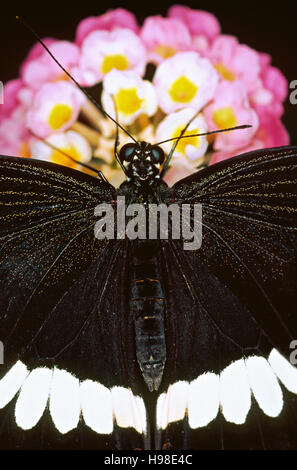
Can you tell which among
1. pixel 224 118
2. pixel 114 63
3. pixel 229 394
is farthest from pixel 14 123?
pixel 229 394

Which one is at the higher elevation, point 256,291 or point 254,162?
point 254,162

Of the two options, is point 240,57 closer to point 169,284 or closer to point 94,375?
point 169,284

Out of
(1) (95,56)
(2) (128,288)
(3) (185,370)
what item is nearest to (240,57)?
(1) (95,56)

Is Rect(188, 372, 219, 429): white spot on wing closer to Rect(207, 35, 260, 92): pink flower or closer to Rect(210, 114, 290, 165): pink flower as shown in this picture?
Rect(210, 114, 290, 165): pink flower

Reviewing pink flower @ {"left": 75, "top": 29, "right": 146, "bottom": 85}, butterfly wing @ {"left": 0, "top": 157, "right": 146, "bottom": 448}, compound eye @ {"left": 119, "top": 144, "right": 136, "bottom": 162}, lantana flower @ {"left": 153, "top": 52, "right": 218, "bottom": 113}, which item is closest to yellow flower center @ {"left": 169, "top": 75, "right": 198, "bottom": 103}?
lantana flower @ {"left": 153, "top": 52, "right": 218, "bottom": 113}

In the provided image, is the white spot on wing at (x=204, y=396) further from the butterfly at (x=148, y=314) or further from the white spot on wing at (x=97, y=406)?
the white spot on wing at (x=97, y=406)
